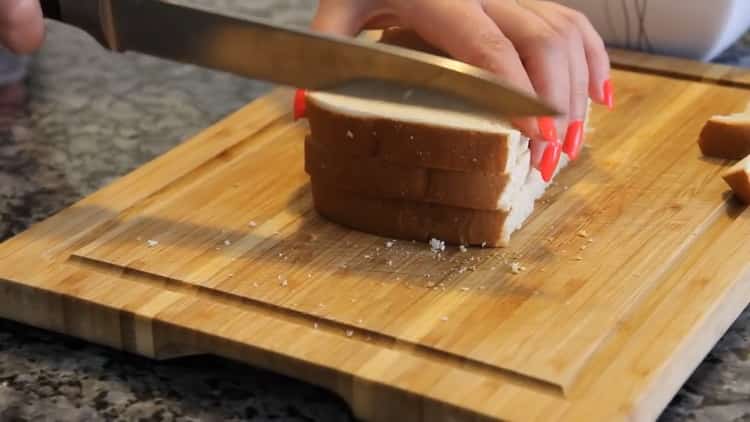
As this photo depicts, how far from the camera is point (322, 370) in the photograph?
131cm

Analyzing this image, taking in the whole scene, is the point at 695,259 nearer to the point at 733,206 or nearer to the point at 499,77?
the point at 733,206

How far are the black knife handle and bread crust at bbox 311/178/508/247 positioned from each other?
404 mm

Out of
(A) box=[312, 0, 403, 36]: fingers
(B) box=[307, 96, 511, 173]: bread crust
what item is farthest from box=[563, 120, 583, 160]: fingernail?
(A) box=[312, 0, 403, 36]: fingers

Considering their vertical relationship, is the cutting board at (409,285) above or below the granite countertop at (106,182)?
above

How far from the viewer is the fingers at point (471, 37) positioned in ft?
5.17

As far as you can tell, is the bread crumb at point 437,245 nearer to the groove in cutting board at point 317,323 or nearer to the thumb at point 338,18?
the groove in cutting board at point 317,323

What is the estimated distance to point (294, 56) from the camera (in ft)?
5.07

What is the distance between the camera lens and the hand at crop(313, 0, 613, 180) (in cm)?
159

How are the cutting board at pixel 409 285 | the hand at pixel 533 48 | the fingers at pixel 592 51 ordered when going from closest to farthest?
the cutting board at pixel 409 285
the hand at pixel 533 48
the fingers at pixel 592 51

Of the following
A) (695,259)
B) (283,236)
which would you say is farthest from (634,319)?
(283,236)

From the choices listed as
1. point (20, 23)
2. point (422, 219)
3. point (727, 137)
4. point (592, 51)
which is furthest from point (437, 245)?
point (20, 23)

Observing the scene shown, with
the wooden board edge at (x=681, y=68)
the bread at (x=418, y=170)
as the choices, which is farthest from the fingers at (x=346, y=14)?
the wooden board edge at (x=681, y=68)

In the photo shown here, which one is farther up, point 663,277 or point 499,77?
point 499,77

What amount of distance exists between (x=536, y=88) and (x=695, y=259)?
29 cm
